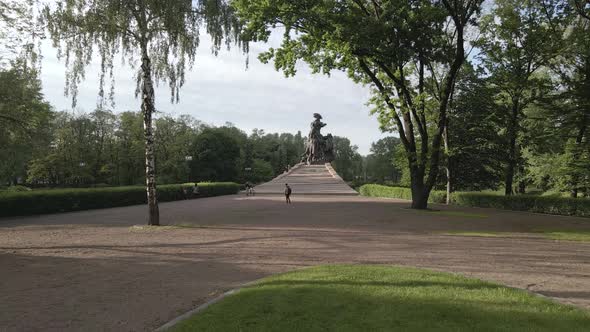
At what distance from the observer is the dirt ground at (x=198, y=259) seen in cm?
624

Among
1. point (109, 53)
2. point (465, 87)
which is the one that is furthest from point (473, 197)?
point (109, 53)

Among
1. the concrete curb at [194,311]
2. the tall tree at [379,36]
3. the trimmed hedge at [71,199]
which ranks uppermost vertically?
the tall tree at [379,36]

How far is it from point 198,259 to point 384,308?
5.77m

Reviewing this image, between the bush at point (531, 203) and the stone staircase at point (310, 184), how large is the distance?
12.4m

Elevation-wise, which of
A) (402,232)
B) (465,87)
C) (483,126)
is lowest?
(402,232)

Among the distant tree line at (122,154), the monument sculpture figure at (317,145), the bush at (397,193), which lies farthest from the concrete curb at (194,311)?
the monument sculpture figure at (317,145)

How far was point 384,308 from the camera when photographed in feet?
17.8

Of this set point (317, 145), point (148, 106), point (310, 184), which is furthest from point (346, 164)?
point (148, 106)

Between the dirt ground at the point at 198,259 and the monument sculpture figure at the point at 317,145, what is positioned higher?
the monument sculpture figure at the point at 317,145

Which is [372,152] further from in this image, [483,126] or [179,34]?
[179,34]

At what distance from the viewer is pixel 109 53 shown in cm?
1455

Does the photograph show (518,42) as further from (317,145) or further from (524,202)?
(317,145)

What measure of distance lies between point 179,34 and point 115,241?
26.5 feet

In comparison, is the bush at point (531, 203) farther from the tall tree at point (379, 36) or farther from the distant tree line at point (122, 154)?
the distant tree line at point (122, 154)
